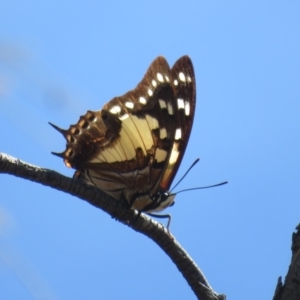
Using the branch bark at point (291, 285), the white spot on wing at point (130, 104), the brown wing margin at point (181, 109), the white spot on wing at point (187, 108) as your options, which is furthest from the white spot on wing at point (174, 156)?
the branch bark at point (291, 285)

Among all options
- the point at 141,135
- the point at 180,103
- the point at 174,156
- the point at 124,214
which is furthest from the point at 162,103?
the point at 124,214

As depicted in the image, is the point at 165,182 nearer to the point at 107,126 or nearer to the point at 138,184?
the point at 138,184

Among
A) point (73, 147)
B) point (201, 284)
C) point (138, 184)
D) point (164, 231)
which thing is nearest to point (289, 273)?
point (201, 284)

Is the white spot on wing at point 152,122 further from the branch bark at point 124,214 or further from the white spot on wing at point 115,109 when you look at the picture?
the branch bark at point 124,214

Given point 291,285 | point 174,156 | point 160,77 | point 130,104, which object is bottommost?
point 291,285

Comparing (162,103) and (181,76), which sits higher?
(181,76)

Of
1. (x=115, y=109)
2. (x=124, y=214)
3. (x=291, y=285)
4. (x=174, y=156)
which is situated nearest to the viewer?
(x=291, y=285)

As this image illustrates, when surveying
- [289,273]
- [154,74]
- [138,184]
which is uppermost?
[154,74]

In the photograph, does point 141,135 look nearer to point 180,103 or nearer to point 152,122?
point 152,122
